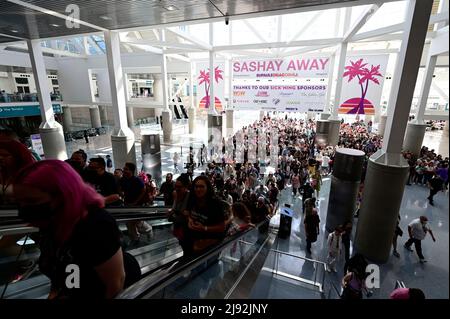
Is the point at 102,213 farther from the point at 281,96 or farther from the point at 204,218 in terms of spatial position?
the point at 281,96

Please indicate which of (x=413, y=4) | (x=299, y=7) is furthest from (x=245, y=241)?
(x=299, y=7)

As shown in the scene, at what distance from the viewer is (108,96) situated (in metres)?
22.5

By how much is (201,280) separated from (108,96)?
23412mm

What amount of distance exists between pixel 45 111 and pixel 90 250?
14.7 metres

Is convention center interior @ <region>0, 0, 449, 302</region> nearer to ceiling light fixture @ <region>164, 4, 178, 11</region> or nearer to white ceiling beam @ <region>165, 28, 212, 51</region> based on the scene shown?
ceiling light fixture @ <region>164, 4, 178, 11</region>

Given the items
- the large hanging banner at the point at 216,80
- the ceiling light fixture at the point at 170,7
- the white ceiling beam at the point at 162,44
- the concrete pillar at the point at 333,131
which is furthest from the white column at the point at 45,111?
the concrete pillar at the point at 333,131

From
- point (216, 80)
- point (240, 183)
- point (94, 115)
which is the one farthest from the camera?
point (94, 115)

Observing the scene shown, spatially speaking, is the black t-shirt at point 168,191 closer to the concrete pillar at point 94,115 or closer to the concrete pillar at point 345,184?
the concrete pillar at point 345,184

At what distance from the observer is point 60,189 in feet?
4.62

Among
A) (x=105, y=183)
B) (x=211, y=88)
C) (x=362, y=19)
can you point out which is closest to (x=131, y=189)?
(x=105, y=183)

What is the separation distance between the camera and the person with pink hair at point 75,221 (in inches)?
55.1

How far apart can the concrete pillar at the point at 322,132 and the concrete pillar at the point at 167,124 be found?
13.2 meters

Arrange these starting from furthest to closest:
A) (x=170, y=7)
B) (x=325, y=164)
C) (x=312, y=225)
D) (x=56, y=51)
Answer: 1. (x=56, y=51)
2. (x=325, y=164)
3. (x=170, y=7)
4. (x=312, y=225)
